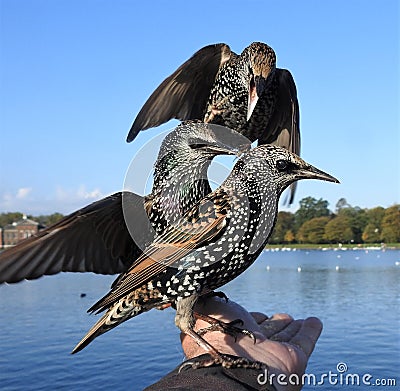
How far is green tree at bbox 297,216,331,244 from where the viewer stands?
53.1m

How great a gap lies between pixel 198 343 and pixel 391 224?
7739 cm

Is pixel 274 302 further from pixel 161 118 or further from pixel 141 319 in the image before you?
pixel 161 118

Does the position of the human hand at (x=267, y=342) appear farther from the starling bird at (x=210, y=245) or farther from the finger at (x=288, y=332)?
the starling bird at (x=210, y=245)

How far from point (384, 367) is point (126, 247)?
1732 centimetres

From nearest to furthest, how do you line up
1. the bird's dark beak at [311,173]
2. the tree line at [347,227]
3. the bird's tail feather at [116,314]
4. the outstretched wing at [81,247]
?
the bird's dark beak at [311,173], the outstretched wing at [81,247], the bird's tail feather at [116,314], the tree line at [347,227]

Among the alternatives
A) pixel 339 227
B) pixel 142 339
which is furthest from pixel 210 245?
pixel 339 227

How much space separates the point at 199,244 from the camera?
9.00 feet

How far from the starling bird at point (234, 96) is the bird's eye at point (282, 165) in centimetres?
88

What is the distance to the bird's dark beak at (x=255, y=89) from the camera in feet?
11.8

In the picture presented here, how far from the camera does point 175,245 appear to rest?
274 cm

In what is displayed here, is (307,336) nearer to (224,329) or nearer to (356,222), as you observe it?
(224,329)

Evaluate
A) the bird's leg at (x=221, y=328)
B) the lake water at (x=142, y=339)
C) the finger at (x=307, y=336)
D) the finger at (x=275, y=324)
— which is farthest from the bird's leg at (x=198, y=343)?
the lake water at (x=142, y=339)

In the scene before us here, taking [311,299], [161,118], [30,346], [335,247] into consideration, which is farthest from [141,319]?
[335,247]

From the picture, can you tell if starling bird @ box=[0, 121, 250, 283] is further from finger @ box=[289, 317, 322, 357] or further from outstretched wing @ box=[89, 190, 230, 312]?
finger @ box=[289, 317, 322, 357]
